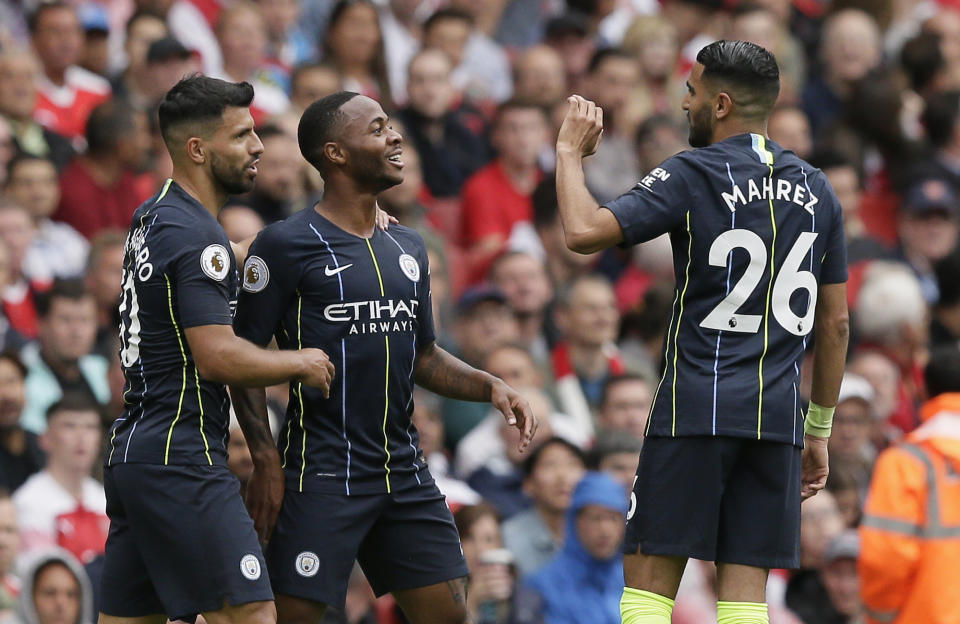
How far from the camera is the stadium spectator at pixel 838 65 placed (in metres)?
16.2

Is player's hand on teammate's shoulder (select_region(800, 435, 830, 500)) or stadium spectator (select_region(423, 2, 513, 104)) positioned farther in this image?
stadium spectator (select_region(423, 2, 513, 104))

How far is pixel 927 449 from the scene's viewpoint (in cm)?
878

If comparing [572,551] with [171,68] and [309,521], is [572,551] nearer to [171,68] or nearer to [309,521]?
[309,521]

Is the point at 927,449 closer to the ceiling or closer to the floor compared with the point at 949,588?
closer to the ceiling

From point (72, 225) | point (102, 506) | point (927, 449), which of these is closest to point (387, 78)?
point (72, 225)

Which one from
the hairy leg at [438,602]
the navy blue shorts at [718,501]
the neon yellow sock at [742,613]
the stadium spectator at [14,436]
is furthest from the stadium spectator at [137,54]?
the neon yellow sock at [742,613]

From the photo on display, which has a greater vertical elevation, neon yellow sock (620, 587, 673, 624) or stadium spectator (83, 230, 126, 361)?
stadium spectator (83, 230, 126, 361)

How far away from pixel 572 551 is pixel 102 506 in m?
2.60

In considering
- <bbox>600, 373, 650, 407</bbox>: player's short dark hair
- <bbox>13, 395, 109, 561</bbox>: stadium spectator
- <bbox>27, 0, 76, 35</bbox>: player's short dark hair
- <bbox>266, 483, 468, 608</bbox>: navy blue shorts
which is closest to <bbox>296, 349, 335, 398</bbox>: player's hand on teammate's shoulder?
<bbox>266, 483, 468, 608</bbox>: navy blue shorts

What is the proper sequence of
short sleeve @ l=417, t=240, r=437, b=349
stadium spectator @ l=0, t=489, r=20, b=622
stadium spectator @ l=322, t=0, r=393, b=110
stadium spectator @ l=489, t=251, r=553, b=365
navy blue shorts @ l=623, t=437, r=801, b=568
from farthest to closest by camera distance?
1. stadium spectator @ l=322, t=0, r=393, b=110
2. stadium spectator @ l=489, t=251, r=553, b=365
3. stadium spectator @ l=0, t=489, r=20, b=622
4. short sleeve @ l=417, t=240, r=437, b=349
5. navy blue shorts @ l=623, t=437, r=801, b=568

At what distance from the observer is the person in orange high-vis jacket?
28.5 ft

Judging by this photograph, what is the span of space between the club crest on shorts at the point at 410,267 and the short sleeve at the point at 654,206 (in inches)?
35.5

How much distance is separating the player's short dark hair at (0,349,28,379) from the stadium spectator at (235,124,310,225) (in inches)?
82.4

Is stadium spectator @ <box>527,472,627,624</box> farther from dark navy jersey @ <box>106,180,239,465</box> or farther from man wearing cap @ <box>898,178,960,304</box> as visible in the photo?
man wearing cap @ <box>898,178,960,304</box>
